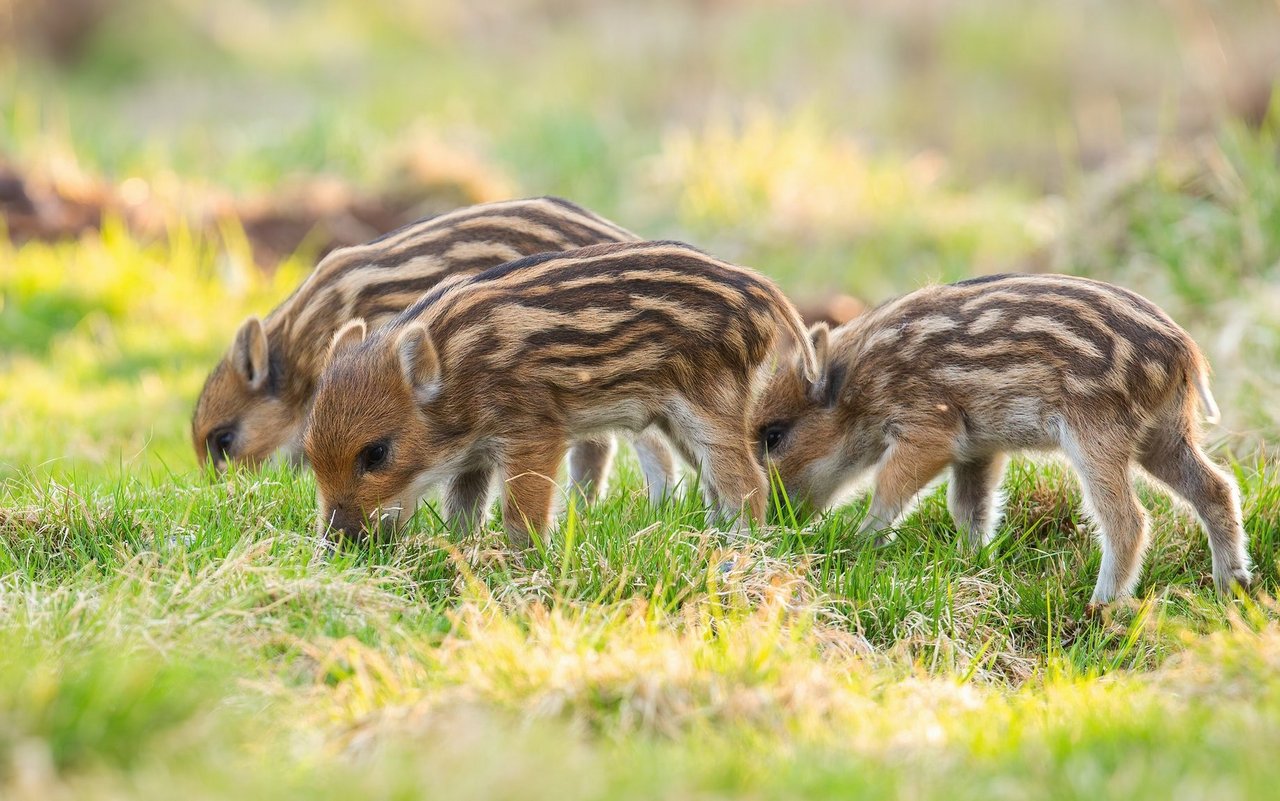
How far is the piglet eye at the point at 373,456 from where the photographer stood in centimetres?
531

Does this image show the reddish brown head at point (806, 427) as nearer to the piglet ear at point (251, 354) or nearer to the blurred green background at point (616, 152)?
the blurred green background at point (616, 152)

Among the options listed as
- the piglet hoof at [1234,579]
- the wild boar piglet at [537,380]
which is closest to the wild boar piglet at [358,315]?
the wild boar piglet at [537,380]

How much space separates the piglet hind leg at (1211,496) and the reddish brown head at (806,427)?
48.1 inches

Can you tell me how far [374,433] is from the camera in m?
5.27

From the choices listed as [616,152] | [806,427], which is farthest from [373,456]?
[616,152]

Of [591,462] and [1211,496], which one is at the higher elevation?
[1211,496]

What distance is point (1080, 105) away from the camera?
21.0m

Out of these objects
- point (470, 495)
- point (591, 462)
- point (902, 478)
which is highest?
point (902, 478)

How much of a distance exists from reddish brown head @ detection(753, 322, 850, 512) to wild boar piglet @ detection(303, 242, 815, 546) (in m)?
0.49

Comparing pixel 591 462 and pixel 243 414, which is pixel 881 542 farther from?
pixel 243 414

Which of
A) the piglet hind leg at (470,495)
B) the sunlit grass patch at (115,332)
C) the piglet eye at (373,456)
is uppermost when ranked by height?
the piglet eye at (373,456)

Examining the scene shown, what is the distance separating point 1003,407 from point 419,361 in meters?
2.22

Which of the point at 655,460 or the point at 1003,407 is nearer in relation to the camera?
the point at 1003,407

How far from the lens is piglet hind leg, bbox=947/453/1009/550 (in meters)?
5.88
